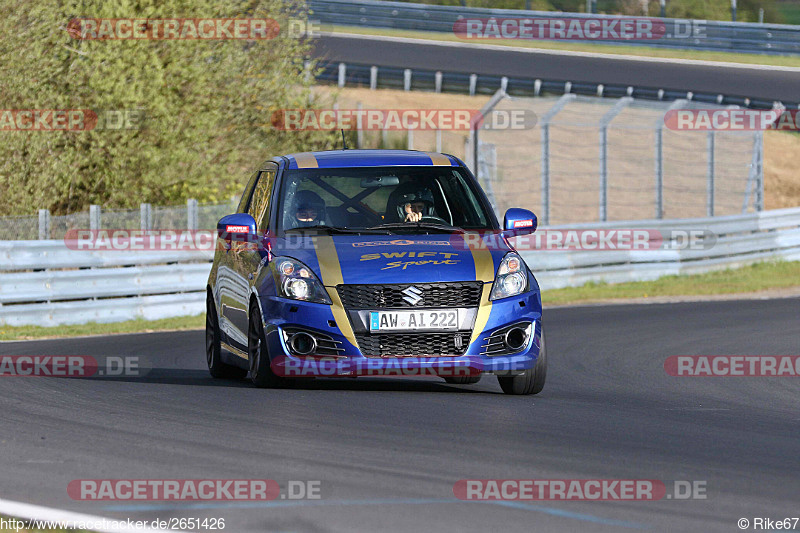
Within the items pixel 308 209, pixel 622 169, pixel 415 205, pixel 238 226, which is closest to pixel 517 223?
pixel 415 205

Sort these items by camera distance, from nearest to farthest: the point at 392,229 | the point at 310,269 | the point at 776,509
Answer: the point at 776,509 < the point at 310,269 < the point at 392,229

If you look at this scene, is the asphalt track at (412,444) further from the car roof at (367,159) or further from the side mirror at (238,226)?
the car roof at (367,159)

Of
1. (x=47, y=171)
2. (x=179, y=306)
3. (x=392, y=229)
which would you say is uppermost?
(x=392, y=229)

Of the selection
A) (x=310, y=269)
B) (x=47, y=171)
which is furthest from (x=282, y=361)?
(x=47, y=171)

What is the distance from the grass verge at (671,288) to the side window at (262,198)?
7386mm

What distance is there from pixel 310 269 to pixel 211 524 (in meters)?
4.05

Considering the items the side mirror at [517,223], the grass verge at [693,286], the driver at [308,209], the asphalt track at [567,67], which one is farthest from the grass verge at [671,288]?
the asphalt track at [567,67]

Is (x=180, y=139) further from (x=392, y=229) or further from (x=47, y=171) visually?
(x=392, y=229)

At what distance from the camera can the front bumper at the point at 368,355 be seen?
923 cm

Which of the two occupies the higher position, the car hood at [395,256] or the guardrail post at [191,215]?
the car hood at [395,256]

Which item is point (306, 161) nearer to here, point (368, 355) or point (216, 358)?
point (216, 358)

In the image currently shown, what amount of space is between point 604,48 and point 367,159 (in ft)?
130

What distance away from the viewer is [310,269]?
30.8 feet

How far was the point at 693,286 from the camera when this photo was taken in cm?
2386
